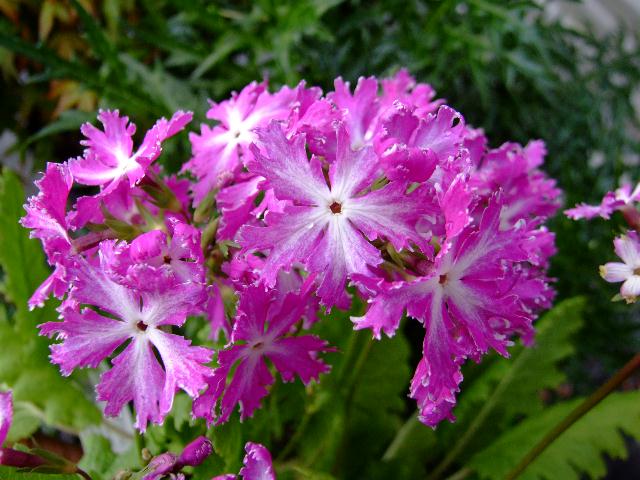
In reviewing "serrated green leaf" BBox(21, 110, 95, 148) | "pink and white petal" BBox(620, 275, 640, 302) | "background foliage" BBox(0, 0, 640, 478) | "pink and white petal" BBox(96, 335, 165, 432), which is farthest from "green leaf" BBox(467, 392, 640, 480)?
"serrated green leaf" BBox(21, 110, 95, 148)

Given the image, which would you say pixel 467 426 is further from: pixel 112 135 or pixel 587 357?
pixel 112 135

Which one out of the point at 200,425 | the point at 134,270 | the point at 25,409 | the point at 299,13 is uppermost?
the point at 299,13

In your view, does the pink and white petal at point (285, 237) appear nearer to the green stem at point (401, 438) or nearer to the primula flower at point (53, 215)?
the primula flower at point (53, 215)

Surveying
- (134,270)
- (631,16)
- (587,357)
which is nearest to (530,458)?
(134,270)

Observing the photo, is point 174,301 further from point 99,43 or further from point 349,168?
point 99,43

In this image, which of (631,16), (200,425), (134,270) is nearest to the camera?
(134,270)
